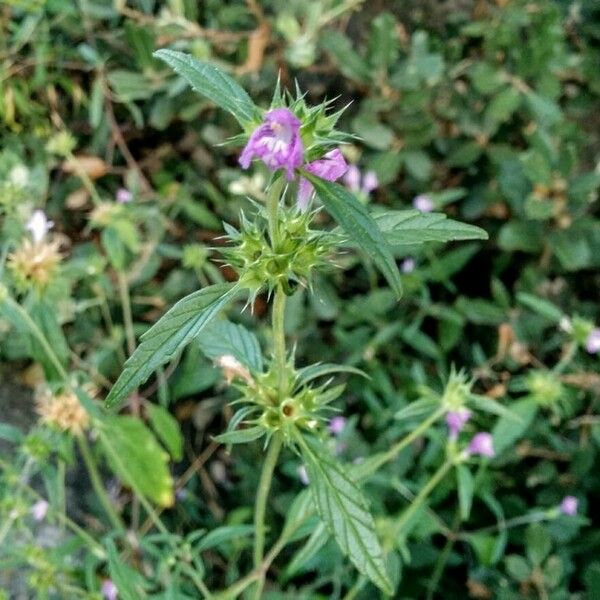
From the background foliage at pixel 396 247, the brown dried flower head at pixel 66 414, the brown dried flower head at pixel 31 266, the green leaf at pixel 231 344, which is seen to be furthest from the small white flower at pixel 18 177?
the green leaf at pixel 231 344

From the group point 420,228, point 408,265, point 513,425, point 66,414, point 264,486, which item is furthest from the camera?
point 408,265

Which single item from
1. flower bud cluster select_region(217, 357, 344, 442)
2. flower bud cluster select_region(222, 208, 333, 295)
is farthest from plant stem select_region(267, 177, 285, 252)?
flower bud cluster select_region(217, 357, 344, 442)

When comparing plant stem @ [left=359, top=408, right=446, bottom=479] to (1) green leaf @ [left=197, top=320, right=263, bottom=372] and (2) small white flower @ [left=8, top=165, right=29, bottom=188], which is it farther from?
(2) small white flower @ [left=8, top=165, right=29, bottom=188]

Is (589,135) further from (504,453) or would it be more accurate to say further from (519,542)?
(519,542)

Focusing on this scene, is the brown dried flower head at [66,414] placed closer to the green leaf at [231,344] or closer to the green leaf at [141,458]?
the green leaf at [141,458]

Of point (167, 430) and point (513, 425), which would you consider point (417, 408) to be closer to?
point (513, 425)

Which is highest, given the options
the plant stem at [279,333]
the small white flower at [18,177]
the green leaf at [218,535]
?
the plant stem at [279,333]

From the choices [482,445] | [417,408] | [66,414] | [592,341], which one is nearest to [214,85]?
[417,408]
